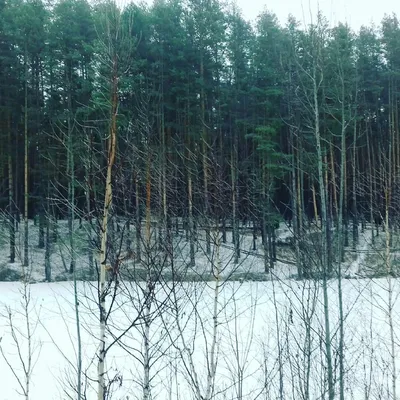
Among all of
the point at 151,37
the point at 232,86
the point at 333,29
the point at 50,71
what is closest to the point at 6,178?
the point at 50,71

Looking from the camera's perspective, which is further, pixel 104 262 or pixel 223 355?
pixel 223 355

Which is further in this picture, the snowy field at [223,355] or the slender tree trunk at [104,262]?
the snowy field at [223,355]

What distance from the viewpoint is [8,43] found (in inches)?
819

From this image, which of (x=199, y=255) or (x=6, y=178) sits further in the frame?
(x=6, y=178)

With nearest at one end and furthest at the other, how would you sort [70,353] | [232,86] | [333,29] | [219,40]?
1. [333,29]
2. [70,353]
3. [219,40]
4. [232,86]

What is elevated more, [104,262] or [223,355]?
[104,262]

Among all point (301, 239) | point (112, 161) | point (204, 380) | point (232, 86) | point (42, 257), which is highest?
point (232, 86)

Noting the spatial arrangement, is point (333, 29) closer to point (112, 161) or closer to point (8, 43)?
point (112, 161)

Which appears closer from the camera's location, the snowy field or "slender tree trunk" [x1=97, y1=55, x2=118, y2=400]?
"slender tree trunk" [x1=97, y1=55, x2=118, y2=400]

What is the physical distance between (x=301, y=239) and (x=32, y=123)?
1636 cm

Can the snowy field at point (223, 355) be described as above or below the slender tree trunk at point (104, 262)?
below

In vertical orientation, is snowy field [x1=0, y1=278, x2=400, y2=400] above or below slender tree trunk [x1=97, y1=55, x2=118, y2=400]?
below

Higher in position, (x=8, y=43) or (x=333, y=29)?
(x=8, y=43)

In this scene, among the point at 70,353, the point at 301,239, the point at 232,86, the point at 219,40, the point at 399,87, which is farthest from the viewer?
the point at 399,87
